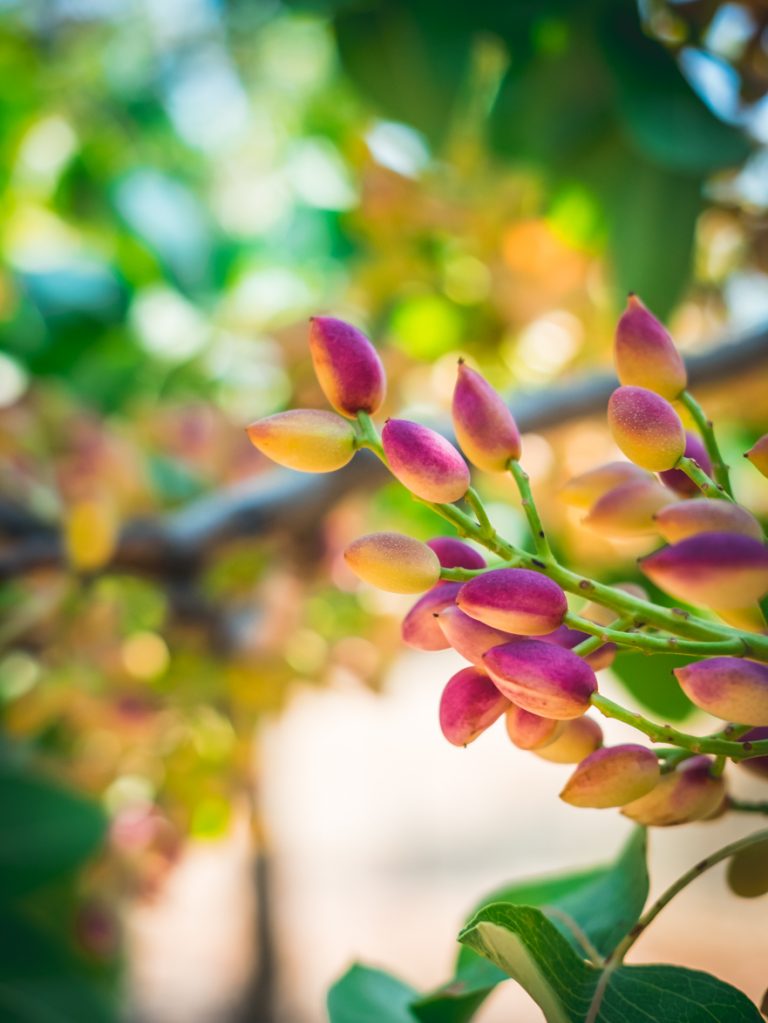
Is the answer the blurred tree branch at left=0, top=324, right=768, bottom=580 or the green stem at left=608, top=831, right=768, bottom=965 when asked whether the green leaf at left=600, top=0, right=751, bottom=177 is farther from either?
the green stem at left=608, top=831, right=768, bottom=965

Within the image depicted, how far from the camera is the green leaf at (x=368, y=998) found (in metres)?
0.34

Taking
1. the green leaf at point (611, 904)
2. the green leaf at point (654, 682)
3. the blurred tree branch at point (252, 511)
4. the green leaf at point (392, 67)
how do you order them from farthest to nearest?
the green leaf at point (392, 67), the blurred tree branch at point (252, 511), the green leaf at point (654, 682), the green leaf at point (611, 904)

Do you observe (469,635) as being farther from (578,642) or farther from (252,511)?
(252,511)

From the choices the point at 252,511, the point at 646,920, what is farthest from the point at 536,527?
the point at 252,511

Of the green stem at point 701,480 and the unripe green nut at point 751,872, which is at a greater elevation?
the green stem at point 701,480

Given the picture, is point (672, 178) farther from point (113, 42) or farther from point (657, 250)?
point (113, 42)

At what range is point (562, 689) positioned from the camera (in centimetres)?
22

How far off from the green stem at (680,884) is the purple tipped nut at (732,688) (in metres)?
0.07

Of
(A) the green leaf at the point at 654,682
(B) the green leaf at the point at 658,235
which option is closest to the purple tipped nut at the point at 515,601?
(A) the green leaf at the point at 654,682

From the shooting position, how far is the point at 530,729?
0.78 ft

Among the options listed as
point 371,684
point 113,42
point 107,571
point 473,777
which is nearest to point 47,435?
point 107,571

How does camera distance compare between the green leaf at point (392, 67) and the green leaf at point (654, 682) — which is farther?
the green leaf at point (392, 67)

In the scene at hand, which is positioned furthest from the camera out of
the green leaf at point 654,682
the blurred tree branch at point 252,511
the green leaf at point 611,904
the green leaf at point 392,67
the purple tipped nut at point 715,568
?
the green leaf at point 392,67

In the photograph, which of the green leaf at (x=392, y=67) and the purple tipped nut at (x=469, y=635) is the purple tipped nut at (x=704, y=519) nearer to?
the purple tipped nut at (x=469, y=635)
